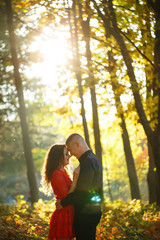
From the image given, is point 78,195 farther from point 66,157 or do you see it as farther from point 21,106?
point 21,106

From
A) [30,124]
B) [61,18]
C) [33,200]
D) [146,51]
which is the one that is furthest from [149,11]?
[30,124]

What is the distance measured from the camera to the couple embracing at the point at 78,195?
4.19m

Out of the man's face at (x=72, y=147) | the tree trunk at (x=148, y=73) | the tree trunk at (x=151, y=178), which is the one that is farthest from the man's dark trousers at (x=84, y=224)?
the tree trunk at (x=151, y=178)

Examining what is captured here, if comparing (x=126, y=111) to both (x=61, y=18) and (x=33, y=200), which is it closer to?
(x=61, y=18)

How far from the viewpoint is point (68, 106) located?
13648mm

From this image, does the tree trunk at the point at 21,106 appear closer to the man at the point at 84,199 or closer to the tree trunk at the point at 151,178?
Result: the tree trunk at the point at 151,178

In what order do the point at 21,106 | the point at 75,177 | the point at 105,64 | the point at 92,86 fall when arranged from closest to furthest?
the point at 75,177 < the point at 92,86 < the point at 105,64 < the point at 21,106

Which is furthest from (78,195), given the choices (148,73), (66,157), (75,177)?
(148,73)

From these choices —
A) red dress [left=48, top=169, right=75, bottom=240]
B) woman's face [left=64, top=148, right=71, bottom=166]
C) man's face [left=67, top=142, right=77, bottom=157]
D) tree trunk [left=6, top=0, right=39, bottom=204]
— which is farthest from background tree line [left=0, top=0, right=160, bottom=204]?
red dress [left=48, top=169, right=75, bottom=240]

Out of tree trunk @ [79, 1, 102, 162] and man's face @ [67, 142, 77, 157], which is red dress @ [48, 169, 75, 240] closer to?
man's face @ [67, 142, 77, 157]

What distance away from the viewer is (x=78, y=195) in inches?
167

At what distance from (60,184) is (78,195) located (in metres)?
0.34

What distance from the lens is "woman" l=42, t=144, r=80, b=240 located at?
4.38m

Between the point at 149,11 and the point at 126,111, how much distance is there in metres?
5.03
